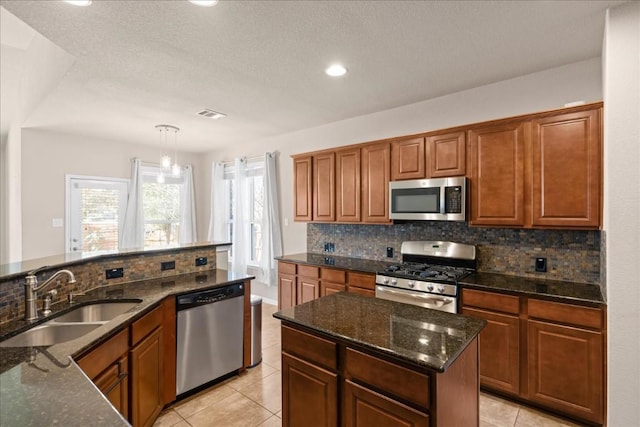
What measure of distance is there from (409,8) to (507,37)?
0.86 m

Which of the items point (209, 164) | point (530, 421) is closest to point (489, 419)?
point (530, 421)

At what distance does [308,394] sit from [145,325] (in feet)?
3.82

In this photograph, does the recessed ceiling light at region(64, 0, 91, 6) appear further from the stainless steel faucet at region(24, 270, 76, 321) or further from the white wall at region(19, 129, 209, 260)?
the white wall at region(19, 129, 209, 260)

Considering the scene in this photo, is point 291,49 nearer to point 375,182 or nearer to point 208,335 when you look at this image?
point 375,182

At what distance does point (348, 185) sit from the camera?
3896mm

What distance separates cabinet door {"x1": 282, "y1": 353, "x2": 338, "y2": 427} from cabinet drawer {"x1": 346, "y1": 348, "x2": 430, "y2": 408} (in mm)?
157

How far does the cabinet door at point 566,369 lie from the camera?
7.07 feet

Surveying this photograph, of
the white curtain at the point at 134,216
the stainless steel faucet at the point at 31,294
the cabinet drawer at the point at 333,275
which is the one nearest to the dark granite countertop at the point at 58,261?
the stainless steel faucet at the point at 31,294

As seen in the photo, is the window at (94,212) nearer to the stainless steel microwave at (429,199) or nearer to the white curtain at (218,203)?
the white curtain at (218,203)

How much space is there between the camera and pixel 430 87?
3.19 m

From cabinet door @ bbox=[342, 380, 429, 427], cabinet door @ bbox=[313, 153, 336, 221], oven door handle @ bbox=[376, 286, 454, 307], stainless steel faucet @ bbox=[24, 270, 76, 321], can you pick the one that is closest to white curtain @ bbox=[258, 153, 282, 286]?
cabinet door @ bbox=[313, 153, 336, 221]

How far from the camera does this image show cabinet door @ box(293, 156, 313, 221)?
430cm

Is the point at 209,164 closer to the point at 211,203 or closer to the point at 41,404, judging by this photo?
the point at 211,203

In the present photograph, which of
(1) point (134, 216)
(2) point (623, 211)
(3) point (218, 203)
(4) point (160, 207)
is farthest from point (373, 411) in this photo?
(4) point (160, 207)
